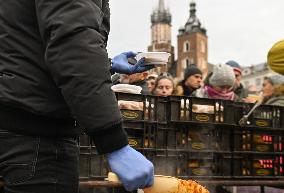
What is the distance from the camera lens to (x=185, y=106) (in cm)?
407

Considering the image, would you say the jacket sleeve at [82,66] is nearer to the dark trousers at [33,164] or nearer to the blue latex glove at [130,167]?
the blue latex glove at [130,167]

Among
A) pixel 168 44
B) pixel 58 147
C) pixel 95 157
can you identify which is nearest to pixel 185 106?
pixel 95 157

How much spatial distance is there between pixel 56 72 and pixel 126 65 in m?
1.15

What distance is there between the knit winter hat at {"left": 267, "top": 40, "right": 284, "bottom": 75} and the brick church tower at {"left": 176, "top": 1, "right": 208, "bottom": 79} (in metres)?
75.1

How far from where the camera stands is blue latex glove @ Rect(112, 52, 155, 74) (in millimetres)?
2666

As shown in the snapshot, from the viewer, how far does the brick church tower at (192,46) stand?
266 ft

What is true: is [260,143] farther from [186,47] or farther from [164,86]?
[186,47]

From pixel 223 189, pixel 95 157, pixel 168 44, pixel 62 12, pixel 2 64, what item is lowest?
pixel 223 189

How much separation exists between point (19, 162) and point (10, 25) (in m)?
0.50

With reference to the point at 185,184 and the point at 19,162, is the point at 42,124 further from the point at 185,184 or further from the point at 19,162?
the point at 185,184

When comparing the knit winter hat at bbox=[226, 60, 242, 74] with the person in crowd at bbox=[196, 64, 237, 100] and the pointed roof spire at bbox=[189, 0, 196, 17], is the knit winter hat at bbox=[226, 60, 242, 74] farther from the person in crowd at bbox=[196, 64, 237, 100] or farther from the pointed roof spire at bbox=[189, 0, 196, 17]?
the pointed roof spire at bbox=[189, 0, 196, 17]

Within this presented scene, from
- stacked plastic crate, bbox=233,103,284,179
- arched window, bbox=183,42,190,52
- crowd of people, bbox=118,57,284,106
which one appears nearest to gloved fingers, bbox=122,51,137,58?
stacked plastic crate, bbox=233,103,284,179

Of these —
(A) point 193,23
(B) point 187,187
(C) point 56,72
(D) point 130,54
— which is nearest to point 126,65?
(D) point 130,54

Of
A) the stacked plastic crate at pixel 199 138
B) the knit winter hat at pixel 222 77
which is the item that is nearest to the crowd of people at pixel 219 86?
the knit winter hat at pixel 222 77
